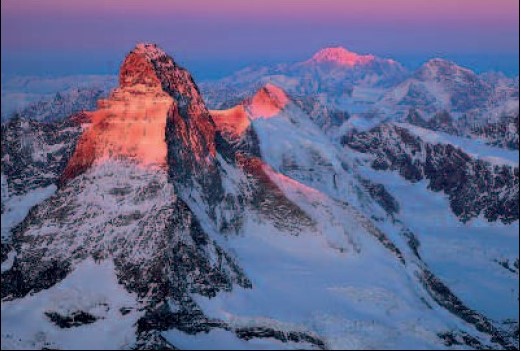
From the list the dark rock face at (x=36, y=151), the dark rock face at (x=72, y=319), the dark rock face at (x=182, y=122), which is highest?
the dark rock face at (x=182, y=122)

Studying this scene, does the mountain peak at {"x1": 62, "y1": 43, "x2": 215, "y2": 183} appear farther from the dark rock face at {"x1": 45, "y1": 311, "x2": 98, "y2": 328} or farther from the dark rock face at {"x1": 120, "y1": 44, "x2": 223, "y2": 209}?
the dark rock face at {"x1": 45, "y1": 311, "x2": 98, "y2": 328}

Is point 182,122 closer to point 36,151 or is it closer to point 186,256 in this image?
point 186,256

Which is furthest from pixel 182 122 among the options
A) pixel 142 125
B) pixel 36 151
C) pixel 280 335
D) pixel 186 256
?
pixel 36 151

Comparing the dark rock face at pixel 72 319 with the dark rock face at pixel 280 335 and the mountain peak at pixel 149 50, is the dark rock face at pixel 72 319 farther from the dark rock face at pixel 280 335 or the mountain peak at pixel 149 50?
the mountain peak at pixel 149 50

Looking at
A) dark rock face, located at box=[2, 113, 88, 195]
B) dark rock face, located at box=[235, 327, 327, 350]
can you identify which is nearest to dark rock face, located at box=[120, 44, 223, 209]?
dark rock face, located at box=[235, 327, 327, 350]

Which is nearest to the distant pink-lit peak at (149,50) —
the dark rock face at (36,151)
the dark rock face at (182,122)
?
the dark rock face at (182,122)

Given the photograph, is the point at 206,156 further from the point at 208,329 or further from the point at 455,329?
the point at 455,329

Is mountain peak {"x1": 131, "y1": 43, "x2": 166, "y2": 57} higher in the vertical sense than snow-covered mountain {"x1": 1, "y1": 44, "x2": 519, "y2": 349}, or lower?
higher

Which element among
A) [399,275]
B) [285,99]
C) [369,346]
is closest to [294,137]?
[285,99]

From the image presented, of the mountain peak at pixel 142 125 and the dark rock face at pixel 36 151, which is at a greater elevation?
the mountain peak at pixel 142 125
